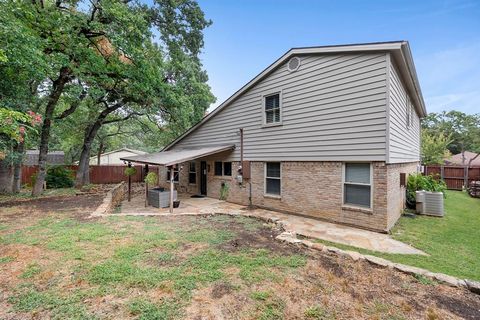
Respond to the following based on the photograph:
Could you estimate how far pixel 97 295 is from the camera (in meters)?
2.98

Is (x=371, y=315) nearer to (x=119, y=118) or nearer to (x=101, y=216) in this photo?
(x=101, y=216)

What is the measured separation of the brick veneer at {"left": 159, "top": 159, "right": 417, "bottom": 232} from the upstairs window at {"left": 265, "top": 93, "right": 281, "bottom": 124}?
177cm

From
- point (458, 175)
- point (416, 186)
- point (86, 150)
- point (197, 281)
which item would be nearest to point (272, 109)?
point (416, 186)

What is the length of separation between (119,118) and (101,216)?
472 inches

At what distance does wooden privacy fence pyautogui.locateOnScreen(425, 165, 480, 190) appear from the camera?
47.7 feet

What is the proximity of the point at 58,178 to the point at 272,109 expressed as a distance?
49.6 feet

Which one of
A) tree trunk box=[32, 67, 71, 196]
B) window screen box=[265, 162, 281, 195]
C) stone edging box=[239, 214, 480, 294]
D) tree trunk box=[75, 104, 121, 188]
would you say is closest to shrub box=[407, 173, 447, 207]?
window screen box=[265, 162, 281, 195]

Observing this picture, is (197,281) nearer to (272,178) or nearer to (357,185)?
(357,185)

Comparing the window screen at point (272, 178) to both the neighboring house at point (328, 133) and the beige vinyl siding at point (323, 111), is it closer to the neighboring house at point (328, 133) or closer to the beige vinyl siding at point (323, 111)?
the neighboring house at point (328, 133)

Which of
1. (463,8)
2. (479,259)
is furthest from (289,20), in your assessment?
(479,259)

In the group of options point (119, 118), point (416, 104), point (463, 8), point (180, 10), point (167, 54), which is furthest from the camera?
point (119, 118)

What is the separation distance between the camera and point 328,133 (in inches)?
274

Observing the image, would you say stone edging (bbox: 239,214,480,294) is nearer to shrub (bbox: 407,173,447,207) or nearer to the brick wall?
the brick wall

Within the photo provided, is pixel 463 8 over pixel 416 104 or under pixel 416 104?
over
